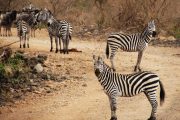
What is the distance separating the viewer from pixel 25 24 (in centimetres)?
2398

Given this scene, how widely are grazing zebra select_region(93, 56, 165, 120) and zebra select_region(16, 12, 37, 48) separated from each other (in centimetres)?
1042

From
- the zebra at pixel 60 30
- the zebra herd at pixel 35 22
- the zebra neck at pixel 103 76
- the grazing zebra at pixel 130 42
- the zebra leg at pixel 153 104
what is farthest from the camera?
the zebra herd at pixel 35 22

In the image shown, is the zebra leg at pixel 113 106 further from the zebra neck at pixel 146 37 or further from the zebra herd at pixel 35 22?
the zebra herd at pixel 35 22

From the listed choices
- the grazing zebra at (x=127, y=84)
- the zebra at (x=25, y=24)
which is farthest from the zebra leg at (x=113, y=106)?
the zebra at (x=25, y=24)

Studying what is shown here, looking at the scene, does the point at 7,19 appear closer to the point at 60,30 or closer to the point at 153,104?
the point at 60,30

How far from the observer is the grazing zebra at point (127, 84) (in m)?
13.1

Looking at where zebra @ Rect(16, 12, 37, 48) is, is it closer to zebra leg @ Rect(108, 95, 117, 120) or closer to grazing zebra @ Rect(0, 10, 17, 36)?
grazing zebra @ Rect(0, 10, 17, 36)

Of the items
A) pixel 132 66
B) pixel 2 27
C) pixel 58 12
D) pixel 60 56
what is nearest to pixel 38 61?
pixel 60 56

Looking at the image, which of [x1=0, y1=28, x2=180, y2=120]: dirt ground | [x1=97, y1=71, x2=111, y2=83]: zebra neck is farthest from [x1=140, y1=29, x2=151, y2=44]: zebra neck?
[x1=97, y1=71, x2=111, y2=83]: zebra neck

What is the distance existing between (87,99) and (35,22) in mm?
9597

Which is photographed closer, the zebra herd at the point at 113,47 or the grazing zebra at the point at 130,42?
the zebra herd at the point at 113,47

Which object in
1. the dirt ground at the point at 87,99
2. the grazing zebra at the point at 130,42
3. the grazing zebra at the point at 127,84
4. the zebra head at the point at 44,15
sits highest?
the zebra head at the point at 44,15

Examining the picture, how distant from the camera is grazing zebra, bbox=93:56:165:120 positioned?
13.1 metres

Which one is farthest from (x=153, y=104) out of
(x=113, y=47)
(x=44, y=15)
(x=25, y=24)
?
(x=25, y=24)
